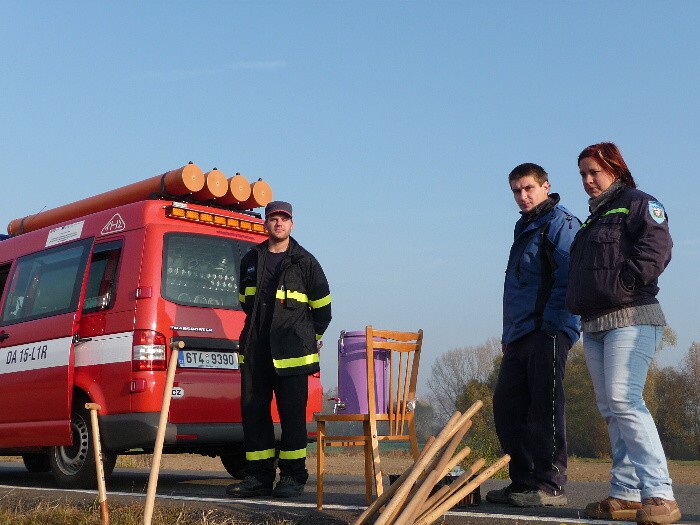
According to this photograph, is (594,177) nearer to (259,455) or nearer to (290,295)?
(290,295)

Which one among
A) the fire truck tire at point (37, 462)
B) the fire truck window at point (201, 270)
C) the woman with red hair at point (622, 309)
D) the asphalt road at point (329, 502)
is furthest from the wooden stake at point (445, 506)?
the fire truck tire at point (37, 462)

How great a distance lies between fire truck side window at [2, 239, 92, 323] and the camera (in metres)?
7.95

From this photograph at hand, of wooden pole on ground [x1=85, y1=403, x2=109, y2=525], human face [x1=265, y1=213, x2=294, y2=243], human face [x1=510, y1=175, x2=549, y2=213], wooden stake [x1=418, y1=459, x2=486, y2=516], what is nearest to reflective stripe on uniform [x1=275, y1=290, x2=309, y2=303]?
human face [x1=265, y1=213, x2=294, y2=243]

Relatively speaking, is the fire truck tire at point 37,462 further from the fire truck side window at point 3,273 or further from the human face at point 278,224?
the human face at point 278,224

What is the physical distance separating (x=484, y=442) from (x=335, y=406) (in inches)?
279

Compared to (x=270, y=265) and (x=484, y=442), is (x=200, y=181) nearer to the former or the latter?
(x=270, y=265)

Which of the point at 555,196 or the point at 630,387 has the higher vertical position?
the point at 555,196

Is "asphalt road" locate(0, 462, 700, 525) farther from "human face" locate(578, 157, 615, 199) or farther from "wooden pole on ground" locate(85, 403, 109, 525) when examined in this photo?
"human face" locate(578, 157, 615, 199)

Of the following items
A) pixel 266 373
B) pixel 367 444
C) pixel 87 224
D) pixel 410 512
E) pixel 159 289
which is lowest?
pixel 410 512

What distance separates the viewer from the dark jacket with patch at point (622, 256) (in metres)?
4.71

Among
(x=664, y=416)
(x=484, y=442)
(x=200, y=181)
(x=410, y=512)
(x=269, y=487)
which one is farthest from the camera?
(x=664, y=416)

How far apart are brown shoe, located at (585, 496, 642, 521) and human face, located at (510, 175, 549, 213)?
1.85 m

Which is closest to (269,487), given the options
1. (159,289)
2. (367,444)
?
(367,444)

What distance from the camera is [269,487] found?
265 inches
